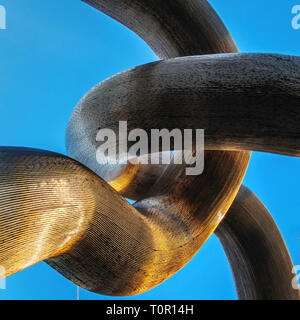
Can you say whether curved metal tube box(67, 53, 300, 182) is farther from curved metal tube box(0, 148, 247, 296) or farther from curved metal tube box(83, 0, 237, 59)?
curved metal tube box(83, 0, 237, 59)

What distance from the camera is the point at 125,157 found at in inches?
62.3

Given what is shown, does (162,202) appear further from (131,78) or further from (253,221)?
(253,221)

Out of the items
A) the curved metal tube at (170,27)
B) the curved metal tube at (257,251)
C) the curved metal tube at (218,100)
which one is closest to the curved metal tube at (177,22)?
the curved metal tube at (170,27)

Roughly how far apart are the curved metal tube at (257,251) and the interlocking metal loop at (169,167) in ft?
1.72

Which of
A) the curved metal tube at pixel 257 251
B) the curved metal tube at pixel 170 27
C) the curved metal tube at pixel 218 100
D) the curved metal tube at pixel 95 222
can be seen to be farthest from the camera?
the curved metal tube at pixel 257 251

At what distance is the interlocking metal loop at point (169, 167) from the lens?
93 centimetres

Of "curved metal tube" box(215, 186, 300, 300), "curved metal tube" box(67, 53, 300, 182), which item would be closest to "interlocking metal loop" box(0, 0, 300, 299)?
"curved metal tube" box(67, 53, 300, 182)

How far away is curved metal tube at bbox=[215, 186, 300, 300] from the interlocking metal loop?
52 centimetres

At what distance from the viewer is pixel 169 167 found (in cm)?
187

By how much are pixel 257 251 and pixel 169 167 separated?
77 centimetres

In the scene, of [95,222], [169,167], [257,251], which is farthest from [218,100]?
[257,251]

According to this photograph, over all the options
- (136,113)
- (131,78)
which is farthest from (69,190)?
(131,78)

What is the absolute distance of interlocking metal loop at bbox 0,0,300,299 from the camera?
926 millimetres

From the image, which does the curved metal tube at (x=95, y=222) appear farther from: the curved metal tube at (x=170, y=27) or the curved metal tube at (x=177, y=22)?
the curved metal tube at (x=177, y=22)
